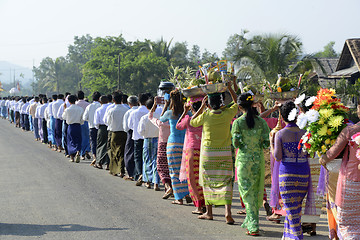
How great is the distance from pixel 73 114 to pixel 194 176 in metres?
8.30

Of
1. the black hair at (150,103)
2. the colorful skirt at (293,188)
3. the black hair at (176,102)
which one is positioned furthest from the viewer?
the black hair at (150,103)

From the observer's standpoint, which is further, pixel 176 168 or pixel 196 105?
pixel 176 168

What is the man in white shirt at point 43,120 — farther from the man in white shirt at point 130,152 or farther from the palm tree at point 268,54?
the man in white shirt at point 130,152

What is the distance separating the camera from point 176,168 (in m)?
9.95

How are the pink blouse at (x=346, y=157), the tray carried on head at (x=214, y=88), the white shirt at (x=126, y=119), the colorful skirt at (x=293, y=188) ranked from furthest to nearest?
the white shirt at (x=126, y=119), the tray carried on head at (x=214, y=88), the colorful skirt at (x=293, y=188), the pink blouse at (x=346, y=157)

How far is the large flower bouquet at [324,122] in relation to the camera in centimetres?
609

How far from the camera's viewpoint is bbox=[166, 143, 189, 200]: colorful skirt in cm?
991

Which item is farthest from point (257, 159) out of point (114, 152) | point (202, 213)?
point (114, 152)

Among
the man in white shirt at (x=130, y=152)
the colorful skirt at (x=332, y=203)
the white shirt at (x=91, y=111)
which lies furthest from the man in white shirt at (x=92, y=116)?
the colorful skirt at (x=332, y=203)

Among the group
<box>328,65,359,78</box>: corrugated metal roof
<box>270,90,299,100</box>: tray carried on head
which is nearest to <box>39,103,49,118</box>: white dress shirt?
<box>328,65,359,78</box>: corrugated metal roof

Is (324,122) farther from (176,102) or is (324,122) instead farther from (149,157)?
(149,157)

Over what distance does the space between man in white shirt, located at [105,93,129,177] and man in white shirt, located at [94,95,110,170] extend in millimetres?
1013

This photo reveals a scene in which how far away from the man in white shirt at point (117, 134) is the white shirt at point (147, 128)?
1981 mm

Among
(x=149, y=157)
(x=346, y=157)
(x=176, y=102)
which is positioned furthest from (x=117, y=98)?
(x=346, y=157)
